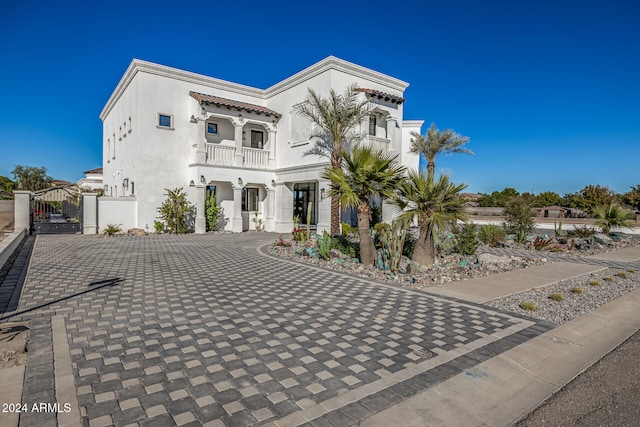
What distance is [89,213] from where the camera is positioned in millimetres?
18047

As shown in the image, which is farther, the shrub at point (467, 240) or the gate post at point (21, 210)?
the gate post at point (21, 210)

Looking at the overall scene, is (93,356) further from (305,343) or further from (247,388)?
(305,343)

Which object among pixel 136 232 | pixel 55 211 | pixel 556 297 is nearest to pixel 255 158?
pixel 136 232

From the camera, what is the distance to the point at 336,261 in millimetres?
10609

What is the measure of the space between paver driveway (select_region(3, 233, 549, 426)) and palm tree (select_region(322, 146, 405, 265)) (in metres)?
2.01

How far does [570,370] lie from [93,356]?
5619 millimetres

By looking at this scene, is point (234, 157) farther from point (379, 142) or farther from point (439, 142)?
point (439, 142)

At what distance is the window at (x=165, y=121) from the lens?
1954cm

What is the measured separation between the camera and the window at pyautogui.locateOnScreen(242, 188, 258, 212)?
23156 mm

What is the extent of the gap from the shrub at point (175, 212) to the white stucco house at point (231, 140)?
2.10ft

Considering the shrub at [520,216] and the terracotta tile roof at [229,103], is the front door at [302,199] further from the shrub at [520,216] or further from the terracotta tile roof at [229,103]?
the shrub at [520,216]

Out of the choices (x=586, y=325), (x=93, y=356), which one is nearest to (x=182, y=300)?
(x=93, y=356)

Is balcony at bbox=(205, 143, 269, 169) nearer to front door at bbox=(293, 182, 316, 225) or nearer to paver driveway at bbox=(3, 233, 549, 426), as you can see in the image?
front door at bbox=(293, 182, 316, 225)

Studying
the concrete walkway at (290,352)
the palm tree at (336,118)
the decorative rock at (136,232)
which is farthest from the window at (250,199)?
the concrete walkway at (290,352)
